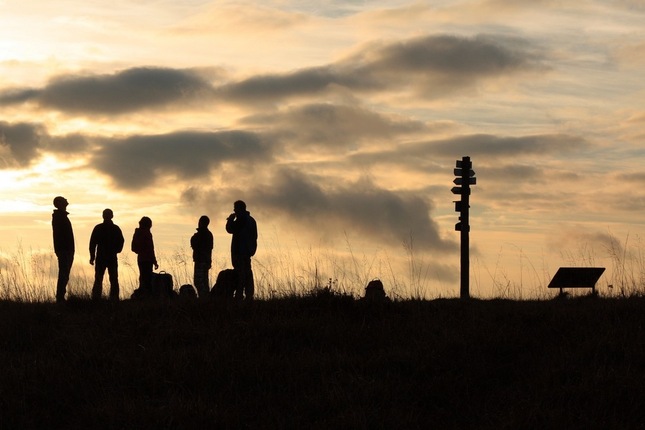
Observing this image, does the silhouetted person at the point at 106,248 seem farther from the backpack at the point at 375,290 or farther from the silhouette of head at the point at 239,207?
the backpack at the point at 375,290

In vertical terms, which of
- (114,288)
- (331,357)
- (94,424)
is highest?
(114,288)

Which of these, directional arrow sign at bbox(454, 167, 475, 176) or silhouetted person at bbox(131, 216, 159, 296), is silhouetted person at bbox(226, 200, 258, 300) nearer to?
silhouetted person at bbox(131, 216, 159, 296)

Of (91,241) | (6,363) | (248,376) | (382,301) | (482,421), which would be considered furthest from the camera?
(91,241)

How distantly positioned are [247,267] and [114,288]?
2.80 metres

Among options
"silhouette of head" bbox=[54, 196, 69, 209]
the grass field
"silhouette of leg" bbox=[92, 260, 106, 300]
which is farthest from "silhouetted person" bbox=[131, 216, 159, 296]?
the grass field

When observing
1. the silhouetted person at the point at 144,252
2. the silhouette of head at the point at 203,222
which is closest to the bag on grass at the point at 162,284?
the silhouetted person at the point at 144,252

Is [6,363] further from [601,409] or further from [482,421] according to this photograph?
[601,409]

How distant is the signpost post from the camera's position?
25953 millimetres

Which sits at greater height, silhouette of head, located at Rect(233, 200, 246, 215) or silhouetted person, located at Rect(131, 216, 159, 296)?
silhouette of head, located at Rect(233, 200, 246, 215)

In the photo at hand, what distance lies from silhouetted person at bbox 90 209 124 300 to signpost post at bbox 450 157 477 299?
1207 centimetres

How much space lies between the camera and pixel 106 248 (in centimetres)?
1692

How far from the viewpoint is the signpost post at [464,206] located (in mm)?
25953

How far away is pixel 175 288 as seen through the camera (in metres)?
17.5

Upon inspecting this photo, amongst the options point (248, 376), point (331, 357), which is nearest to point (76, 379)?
point (248, 376)
